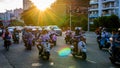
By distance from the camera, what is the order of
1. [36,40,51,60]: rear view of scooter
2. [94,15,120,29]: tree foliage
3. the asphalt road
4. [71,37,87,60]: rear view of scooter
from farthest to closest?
[94,15,120,29]: tree foliage < [36,40,51,60]: rear view of scooter < [71,37,87,60]: rear view of scooter < the asphalt road

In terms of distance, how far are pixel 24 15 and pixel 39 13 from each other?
7261 mm

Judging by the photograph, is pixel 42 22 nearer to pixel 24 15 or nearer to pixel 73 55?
pixel 24 15

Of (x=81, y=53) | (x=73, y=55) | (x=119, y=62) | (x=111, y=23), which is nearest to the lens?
(x=119, y=62)

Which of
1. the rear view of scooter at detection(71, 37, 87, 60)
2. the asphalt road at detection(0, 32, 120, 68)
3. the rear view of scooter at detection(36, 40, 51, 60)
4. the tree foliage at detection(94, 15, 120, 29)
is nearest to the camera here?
the asphalt road at detection(0, 32, 120, 68)

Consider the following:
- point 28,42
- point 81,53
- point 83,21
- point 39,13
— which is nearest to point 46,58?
point 81,53

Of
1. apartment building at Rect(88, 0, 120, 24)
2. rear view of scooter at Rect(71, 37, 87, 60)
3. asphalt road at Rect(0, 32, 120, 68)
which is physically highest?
apartment building at Rect(88, 0, 120, 24)

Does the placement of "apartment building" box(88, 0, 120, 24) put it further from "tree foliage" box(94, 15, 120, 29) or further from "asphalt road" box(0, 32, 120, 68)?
"asphalt road" box(0, 32, 120, 68)

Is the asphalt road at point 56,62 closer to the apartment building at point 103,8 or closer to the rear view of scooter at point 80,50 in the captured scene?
the rear view of scooter at point 80,50

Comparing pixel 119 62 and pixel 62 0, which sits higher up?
pixel 62 0

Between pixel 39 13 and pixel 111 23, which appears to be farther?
pixel 39 13

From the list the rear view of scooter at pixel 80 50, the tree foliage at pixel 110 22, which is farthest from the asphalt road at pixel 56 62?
the tree foliage at pixel 110 22

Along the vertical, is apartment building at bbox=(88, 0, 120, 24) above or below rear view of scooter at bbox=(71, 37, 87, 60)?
above

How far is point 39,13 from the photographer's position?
11125 cm

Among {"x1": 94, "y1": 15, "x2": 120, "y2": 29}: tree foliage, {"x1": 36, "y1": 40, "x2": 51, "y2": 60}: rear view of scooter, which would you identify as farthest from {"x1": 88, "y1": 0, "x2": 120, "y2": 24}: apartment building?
{"x1": 36, "y1": 40, "x2": 51, "y2": 60}: rear view of scooter
